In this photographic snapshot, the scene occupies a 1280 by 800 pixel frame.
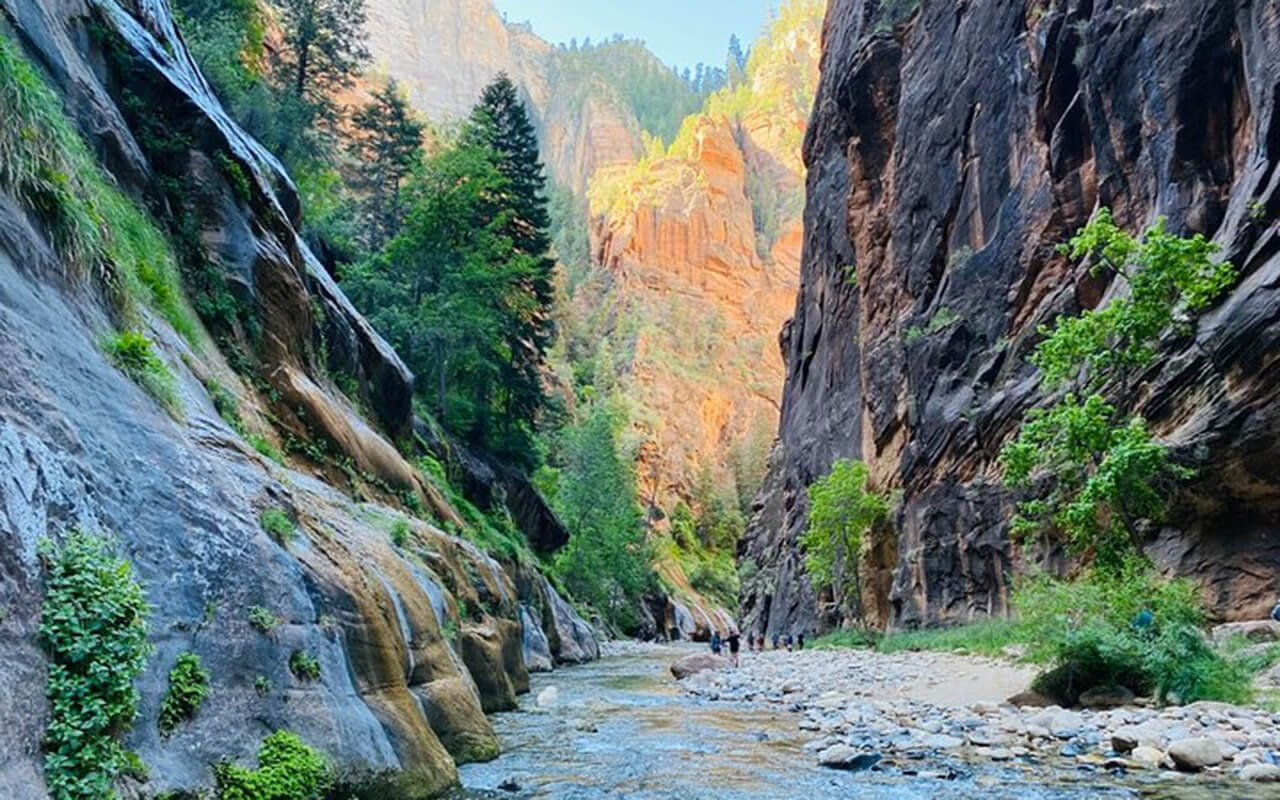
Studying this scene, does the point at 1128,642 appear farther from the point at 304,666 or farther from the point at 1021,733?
the point at 304,666

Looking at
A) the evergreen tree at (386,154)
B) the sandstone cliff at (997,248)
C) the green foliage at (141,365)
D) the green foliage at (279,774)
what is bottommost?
the green foliage at (279,774)

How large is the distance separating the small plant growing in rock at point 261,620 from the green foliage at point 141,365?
2561 mm

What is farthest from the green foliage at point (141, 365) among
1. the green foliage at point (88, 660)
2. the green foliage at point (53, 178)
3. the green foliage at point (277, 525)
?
the green foliage at point (88, 660)

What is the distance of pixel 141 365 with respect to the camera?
7.43 metres

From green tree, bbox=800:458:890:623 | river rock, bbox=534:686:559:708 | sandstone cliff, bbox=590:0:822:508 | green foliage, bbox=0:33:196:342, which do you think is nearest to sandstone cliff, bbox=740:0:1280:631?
green tree, bbox=800:458:890:623

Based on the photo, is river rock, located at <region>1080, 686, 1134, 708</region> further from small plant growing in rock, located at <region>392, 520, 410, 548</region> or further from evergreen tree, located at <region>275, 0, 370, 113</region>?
evergreen tree, located at <region>275, 0, 370, 113</region>

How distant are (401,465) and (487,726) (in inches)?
394

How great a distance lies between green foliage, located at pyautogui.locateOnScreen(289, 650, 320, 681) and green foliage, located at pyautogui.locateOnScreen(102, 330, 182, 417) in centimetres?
294

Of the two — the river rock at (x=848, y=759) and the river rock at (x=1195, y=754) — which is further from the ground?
the river rock at (x=1195, y=754)

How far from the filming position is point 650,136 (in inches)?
6132

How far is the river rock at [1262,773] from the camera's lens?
724cm

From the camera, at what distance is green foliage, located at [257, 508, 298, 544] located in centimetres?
713

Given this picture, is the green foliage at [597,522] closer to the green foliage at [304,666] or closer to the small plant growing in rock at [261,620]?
the green foliage at [304,666]

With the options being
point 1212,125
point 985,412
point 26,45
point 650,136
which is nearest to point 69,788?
point 26,45
